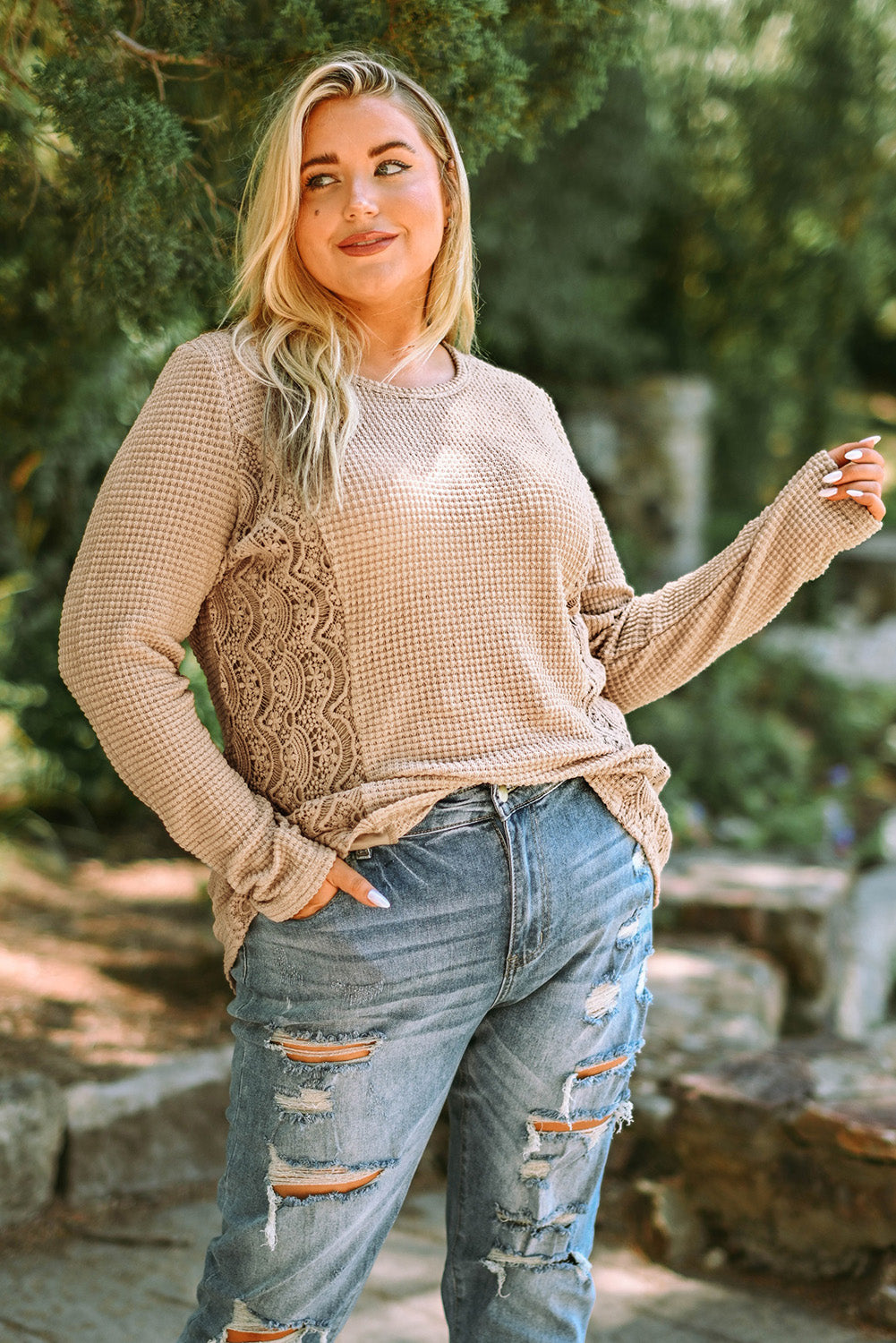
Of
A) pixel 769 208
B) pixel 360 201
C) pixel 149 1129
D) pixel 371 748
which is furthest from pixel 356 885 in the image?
pixel 769 208

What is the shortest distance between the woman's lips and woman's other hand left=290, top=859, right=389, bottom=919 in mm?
786

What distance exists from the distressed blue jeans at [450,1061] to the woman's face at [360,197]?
0.70 m

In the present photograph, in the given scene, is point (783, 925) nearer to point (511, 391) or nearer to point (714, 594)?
Answer: point (714, 594)

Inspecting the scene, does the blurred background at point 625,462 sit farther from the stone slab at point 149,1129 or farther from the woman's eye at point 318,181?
the woman's eye at point 318,181

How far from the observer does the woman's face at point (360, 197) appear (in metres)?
1.63

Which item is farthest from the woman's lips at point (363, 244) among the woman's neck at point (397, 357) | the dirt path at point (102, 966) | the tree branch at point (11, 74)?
the dirt path at point (102, 966)

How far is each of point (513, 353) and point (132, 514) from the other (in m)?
6.08

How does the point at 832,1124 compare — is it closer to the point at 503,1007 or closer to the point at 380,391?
the point at 503,1007

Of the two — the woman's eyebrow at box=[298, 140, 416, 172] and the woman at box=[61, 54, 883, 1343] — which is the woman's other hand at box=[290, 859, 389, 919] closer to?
the woman at box=[61, 54, 883, 1343]

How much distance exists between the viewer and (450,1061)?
155 cm

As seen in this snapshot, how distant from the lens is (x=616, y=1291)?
2.50 m

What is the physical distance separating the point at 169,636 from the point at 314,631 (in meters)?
0.17

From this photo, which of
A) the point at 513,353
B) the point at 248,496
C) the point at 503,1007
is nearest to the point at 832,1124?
the point at 503,1007

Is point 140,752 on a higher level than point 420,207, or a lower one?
lower
